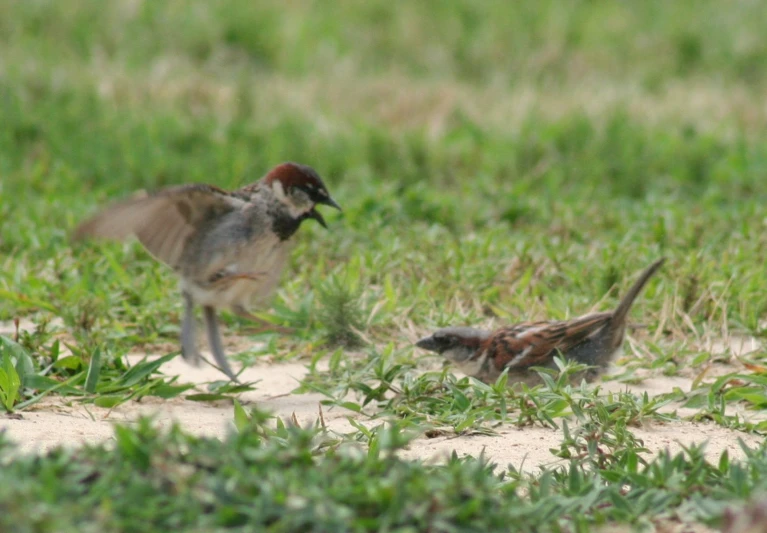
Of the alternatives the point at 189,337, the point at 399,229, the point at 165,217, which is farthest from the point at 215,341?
the point at 399,229

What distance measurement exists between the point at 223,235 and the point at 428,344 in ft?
3.59

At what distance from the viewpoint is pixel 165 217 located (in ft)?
17.7

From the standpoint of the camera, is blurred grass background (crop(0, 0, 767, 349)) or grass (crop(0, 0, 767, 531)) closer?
grass (crop(0, 0, 767, 531))

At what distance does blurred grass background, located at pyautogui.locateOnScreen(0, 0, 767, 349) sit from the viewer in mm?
6684

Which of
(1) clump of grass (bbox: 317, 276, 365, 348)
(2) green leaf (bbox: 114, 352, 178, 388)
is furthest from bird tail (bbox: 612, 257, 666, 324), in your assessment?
(2) green leaf (bbox: 114, 352, 178, 388)

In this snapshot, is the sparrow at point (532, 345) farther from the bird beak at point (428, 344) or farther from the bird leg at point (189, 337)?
the bird leg at point (189, 337)

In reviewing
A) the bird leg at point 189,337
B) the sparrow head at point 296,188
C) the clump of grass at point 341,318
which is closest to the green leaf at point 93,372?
the bird leg at point 189,337

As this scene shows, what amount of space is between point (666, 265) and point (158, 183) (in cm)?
426

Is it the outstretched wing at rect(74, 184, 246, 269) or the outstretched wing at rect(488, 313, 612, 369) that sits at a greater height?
the outstretched wing at rect(74, 184, 246, 269)

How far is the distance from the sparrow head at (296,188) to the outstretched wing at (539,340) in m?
1.01

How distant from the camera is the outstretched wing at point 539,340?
5633 millimetres

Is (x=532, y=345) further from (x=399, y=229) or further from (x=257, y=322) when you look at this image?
(x=399, y=229)

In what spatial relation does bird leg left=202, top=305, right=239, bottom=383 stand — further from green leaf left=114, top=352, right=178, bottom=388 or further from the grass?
green leaf left=114, top=352, right=178, bottom=388

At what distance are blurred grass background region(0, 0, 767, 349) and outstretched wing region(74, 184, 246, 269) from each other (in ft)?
2.48
